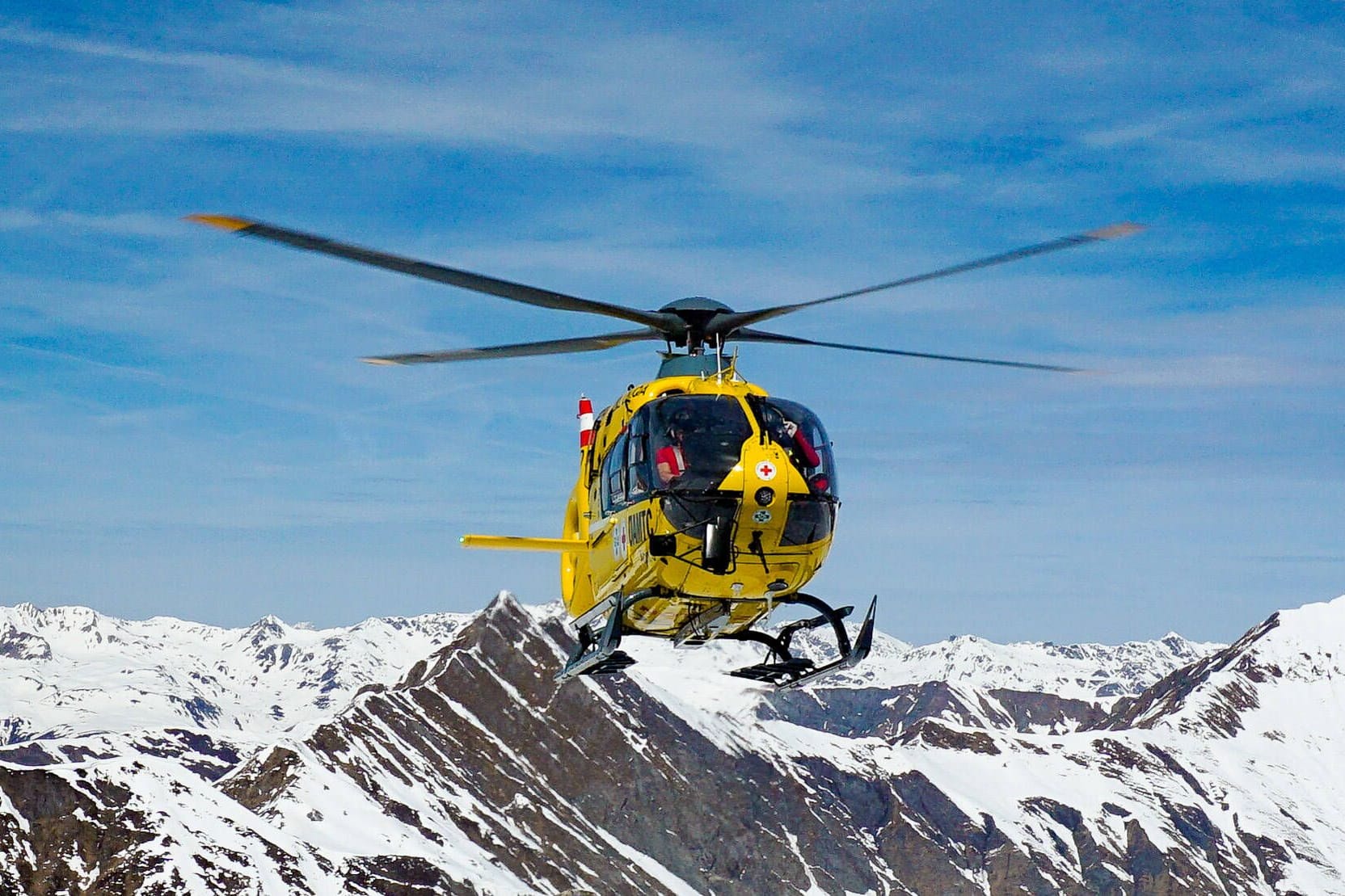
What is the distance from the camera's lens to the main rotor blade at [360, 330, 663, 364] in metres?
38.0

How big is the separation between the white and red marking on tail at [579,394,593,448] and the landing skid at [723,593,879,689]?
7058 millimetres

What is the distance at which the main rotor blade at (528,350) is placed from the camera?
3800 cm

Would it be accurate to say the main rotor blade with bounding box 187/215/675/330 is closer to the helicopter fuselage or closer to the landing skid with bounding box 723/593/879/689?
the helicopter fuselage

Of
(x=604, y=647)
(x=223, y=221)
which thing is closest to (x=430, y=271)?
(x=223, y=221)

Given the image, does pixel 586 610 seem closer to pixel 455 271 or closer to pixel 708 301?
pixel 708 301

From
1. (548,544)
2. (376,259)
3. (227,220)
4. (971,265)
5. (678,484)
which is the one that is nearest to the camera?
(227,220)

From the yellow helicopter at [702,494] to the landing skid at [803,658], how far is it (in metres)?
0.04

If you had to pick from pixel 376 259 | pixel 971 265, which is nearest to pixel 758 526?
pixel 971 265

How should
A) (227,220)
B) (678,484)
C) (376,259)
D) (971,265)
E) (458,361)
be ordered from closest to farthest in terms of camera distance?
(227,220) → (376,259) → (971,265) → (678,484) → (458,361)

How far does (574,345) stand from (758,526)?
731 centimetres

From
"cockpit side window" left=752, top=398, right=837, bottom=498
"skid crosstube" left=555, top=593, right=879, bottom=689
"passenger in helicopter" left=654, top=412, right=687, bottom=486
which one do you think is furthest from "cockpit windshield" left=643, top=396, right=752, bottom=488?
"skid crosstube" left=555, top=593, right=879, bottom=689

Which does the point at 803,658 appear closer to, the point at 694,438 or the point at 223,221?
the point at 694,438

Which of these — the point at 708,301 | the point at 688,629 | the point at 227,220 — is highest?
the point at 708,301

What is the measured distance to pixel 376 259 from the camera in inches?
1195
